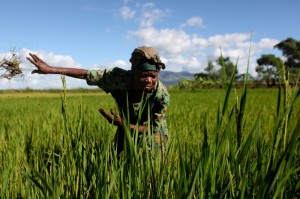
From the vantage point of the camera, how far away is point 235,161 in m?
0.95

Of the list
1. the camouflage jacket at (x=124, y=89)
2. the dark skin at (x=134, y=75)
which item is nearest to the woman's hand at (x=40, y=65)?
the dark skin at (x=134, y=75)

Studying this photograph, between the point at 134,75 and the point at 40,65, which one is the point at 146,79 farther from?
the point at 40,65

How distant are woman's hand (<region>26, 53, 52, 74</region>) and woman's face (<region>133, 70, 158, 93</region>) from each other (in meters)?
0.55

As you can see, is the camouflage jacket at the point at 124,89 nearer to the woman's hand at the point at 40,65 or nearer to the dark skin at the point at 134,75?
the dark skin at the point at 134,75

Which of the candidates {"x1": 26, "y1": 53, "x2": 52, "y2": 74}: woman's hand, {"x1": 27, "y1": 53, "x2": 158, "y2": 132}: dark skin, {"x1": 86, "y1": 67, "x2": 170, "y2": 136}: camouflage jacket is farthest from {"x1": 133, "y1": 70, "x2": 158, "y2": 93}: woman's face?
{"x1": 26, "y1": 53, "x2": 52, "y2": 74}: woman's hand

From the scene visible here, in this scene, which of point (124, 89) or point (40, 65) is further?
point (124, 89)

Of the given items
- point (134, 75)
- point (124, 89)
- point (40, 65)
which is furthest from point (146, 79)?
point (40, 65)

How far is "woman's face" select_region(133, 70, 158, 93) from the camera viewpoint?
223 centimetres

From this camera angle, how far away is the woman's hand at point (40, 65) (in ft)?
6.92

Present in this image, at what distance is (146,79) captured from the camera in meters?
2.23

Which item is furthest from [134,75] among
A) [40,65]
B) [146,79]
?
[40,65]

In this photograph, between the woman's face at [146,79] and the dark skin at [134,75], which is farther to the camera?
the woman's face at [146,79]

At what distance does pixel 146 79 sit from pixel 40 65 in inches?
25.6

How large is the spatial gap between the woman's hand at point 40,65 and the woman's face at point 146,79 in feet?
1.79
